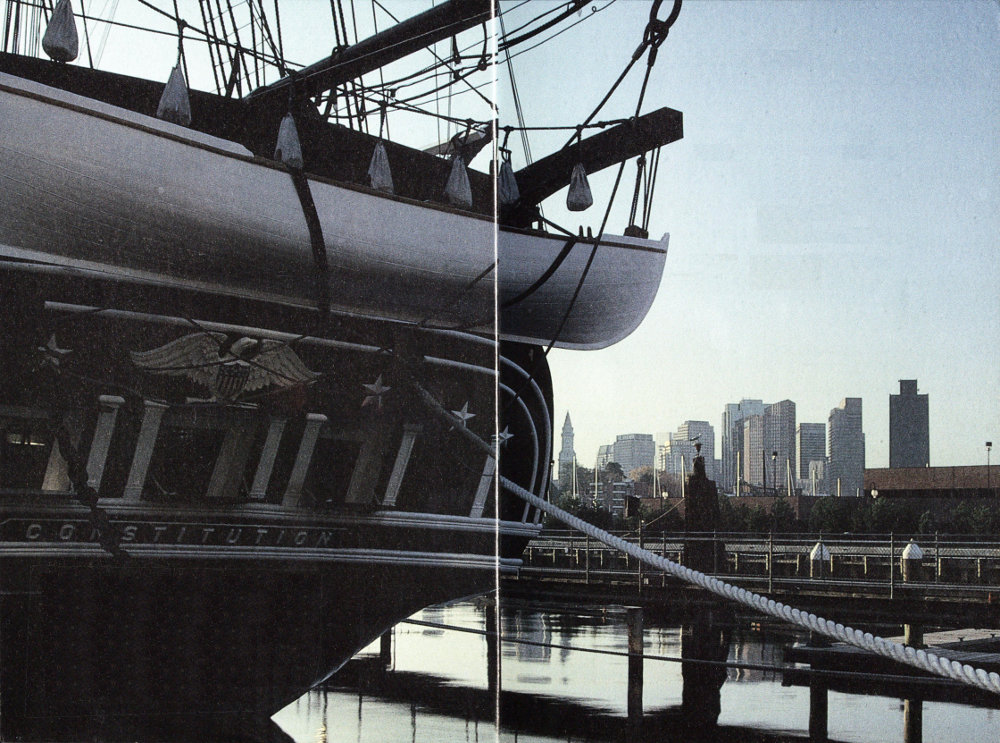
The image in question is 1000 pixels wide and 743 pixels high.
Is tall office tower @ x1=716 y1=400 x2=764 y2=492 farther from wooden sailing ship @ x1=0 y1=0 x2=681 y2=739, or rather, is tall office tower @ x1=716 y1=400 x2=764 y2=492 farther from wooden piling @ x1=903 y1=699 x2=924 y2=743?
wooden piling @ x1=903 y1=699 x2=924 y2=743

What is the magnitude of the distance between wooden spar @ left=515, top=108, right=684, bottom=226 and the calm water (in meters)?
1.44

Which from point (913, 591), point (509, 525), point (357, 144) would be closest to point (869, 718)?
point (913, 591)

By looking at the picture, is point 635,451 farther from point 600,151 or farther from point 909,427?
point 600,151

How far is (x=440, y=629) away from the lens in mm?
2895

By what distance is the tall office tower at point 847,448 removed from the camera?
238 cm

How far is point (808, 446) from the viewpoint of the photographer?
2406 millimetres

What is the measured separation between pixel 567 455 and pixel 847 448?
3.00 feet

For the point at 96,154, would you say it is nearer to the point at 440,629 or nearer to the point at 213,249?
the point at 213,249

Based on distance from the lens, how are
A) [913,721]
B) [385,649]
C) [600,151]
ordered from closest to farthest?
1. [913,721]
2. [385,649]
3. [600,151]

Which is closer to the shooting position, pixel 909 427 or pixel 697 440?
pixel 909 427

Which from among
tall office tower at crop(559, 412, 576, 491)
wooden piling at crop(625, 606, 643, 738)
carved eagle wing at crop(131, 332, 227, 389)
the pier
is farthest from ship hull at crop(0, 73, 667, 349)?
wooden piling at crop(625, 606, 643, 738)

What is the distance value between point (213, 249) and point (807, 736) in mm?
2143

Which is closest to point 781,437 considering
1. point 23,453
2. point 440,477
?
point 440,477

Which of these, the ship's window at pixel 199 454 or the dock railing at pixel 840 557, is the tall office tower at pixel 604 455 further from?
the ship's window at pixel 199 454
